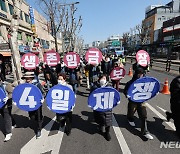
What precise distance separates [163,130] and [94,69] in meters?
3.94

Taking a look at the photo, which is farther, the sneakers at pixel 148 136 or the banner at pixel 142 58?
the banner at pixel 142 58

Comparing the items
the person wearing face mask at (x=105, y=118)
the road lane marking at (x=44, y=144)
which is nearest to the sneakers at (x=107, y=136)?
the person wearing face mask at (x=105, y=118)

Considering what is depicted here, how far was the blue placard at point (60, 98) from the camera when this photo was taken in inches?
145

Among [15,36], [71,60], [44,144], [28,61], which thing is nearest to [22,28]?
[15,36]

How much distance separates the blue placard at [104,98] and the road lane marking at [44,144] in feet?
4.24

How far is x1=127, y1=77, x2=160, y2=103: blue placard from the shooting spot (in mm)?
3811

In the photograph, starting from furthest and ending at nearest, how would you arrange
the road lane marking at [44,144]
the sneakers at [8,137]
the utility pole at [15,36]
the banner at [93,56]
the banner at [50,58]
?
the utility pole at [15,36] → the banner at [50,58] → the banner at [93,56] → the sneakers at [8,137] → the road lane marking at [44,144]

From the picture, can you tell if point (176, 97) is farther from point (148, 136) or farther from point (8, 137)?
point (8, 137)

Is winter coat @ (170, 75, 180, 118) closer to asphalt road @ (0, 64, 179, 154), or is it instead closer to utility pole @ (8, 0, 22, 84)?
asphalt road @ (0, 64, 179, 154)

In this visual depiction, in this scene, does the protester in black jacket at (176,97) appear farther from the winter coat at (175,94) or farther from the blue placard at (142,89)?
the blue placard at (142,89)

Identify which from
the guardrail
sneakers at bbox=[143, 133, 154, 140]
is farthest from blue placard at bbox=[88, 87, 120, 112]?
the guardrail

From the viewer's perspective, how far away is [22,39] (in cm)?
2505

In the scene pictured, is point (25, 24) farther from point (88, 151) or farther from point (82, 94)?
point (88, 151)

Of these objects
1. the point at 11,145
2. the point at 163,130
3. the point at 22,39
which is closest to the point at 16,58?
the point at 11,145
